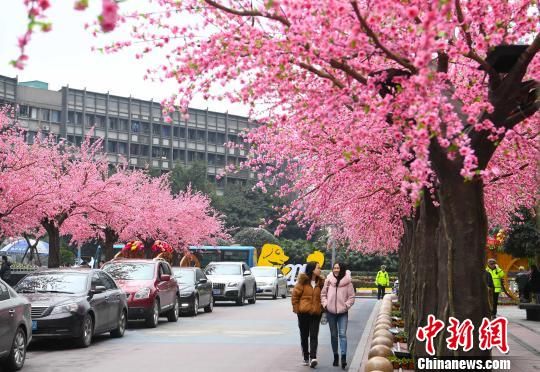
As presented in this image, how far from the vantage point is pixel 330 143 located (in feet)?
49.3

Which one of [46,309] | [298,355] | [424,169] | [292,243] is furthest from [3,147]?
[292,243]

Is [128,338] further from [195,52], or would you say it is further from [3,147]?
[3,147]

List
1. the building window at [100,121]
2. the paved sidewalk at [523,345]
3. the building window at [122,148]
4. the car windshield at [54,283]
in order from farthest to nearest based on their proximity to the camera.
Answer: the building window at [122,148] < the building window at [100,121] < the car windshield at [54,283] < the paved sidewalk at [523,345]

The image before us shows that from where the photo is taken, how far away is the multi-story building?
94312 millimetres

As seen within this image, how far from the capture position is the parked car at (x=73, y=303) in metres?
16.8

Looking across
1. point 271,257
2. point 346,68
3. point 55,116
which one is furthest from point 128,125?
point 346,68

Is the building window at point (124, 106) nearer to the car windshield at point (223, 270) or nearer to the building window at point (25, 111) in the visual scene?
the building window at point (25, 111)

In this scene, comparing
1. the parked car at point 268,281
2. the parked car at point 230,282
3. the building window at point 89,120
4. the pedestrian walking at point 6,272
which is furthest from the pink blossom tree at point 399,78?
the building window at point 89,120

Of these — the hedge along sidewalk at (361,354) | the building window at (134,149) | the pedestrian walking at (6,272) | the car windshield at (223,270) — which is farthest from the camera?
the building window at (134,149)

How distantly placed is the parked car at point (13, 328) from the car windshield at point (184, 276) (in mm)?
14789

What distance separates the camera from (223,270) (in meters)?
37.5

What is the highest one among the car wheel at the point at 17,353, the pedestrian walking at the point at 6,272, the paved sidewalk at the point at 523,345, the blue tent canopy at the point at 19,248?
the blue tent canopy at the point at 19,248

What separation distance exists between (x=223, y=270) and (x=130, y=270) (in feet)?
44.3

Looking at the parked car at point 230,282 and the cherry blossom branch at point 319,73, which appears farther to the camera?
the parked car at point 230,282
